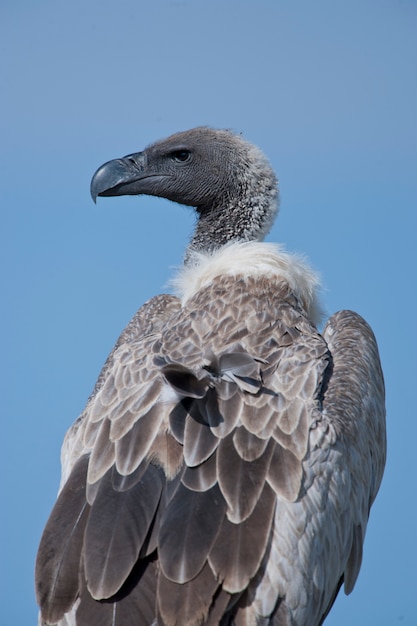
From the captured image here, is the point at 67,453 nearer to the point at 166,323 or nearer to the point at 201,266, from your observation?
the point at 166,323

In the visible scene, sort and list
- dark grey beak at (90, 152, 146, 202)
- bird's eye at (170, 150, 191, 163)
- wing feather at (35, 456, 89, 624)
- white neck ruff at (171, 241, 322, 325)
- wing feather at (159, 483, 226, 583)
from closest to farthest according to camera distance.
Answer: wing feather at (159, 483, 226, 583)
wing feather at (35, 456, 89, 624)
white neck ruff at (171, 241, 322, 325)
dark grey beak at (90, 152, 146, 202)
bird's eye at (170, 150, 191, 163)

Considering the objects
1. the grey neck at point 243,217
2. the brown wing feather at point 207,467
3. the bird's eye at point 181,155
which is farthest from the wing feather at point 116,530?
the bird's eye at point 181,155

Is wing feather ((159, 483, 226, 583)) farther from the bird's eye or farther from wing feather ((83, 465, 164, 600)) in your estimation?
the bird's eye

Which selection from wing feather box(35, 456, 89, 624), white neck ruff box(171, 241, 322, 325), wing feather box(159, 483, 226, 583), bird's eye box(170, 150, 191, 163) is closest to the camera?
wing feather box(159, 483, 226, 583)

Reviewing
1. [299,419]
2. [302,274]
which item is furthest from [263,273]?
[299,419]

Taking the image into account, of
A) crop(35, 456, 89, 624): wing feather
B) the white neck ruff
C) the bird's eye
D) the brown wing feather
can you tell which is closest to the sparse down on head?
the bird's eye

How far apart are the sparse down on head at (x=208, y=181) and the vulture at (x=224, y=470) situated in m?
0.98

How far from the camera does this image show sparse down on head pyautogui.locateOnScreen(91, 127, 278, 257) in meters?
8.52

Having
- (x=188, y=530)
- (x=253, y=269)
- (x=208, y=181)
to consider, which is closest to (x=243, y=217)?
(x=208, y=181)

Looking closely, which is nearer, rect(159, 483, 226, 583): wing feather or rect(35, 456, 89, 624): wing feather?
rect(159, 483, 226, 583): wing feather

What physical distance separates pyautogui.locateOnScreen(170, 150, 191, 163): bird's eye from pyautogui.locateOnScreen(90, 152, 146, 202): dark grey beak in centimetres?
28

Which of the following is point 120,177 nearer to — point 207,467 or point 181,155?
point 181,155

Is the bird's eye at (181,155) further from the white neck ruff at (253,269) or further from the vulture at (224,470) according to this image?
the vulture at (224,470)

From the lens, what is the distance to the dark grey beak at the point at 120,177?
27.8ft
